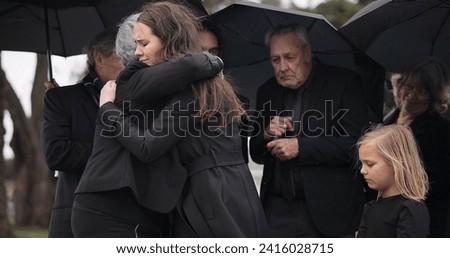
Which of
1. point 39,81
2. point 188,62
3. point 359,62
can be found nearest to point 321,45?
point 359,62

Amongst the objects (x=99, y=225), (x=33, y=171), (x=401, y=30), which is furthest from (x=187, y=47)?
(x=33, y=171)

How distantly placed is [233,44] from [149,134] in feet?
6.59

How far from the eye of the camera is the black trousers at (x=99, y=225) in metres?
4.11

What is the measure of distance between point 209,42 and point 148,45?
132 centimetres

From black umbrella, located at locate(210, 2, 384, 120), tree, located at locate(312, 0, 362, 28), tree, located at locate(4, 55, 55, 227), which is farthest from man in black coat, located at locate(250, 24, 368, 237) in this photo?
tree, located at locate(4, 55, 55, 227)

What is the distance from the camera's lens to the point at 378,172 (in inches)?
181

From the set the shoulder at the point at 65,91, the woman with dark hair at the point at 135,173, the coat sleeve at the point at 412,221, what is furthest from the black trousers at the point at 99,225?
the coat sleeve at the point at 412,221

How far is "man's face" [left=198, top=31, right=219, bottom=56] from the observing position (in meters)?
5.42

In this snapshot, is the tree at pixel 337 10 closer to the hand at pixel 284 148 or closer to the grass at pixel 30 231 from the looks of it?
the grass at pixel 30 231

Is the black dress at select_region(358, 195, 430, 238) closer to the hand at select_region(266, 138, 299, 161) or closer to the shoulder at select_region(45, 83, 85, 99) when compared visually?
the hand at select_region(266, 138, 299, 161)

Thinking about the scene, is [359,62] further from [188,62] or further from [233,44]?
[188,62]

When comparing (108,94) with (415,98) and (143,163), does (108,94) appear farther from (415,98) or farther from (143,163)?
(415,98)

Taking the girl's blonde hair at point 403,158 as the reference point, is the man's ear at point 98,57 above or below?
above

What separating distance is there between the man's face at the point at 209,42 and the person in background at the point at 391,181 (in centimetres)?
122
